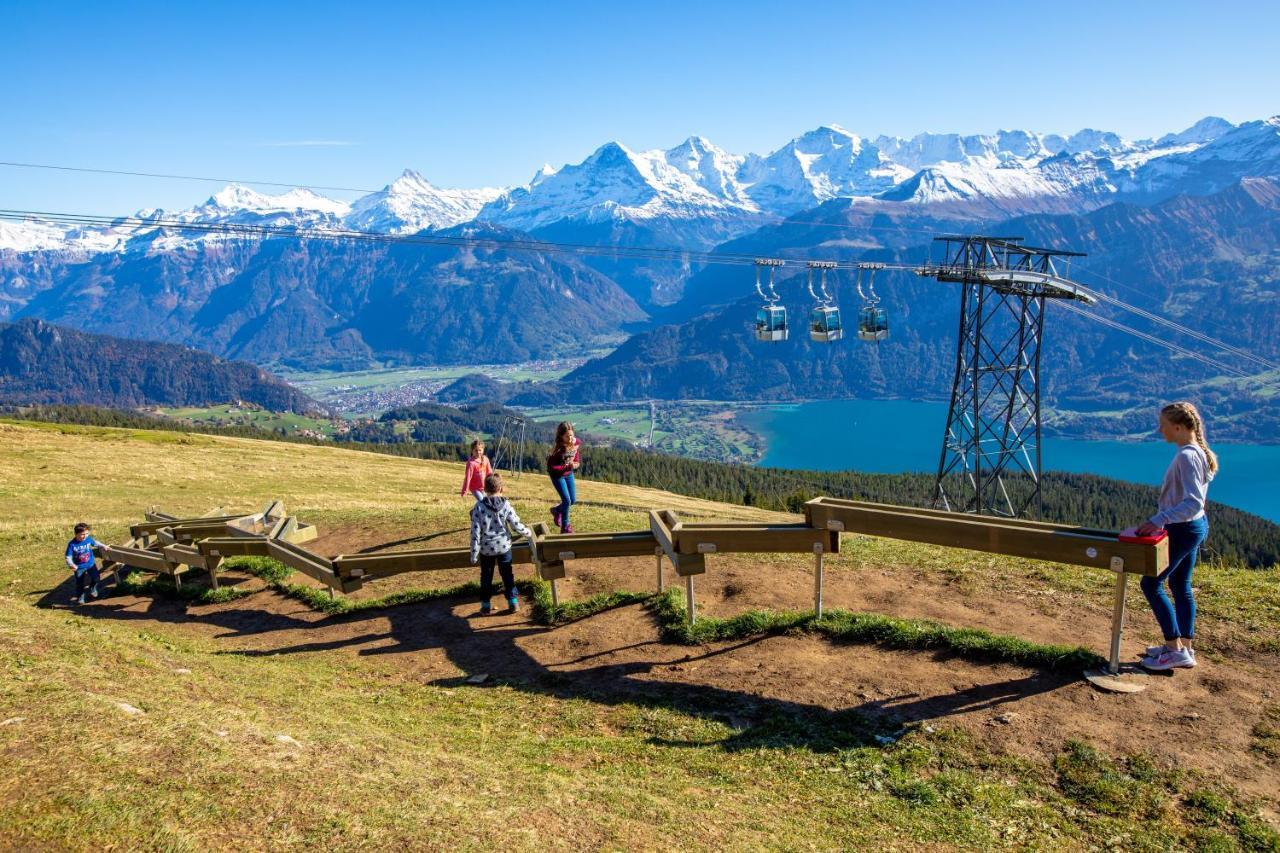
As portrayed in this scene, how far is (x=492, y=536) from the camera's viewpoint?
48.1 ft

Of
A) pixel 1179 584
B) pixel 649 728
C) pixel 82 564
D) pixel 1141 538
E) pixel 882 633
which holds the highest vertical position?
pixel 1141 538

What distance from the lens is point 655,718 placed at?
10.1m

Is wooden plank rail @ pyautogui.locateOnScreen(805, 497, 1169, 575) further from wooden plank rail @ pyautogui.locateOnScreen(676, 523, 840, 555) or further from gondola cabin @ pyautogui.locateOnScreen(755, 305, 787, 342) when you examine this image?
gondola cabin @ pyautogui.locateOnScreen(755, 305, 787, 342)

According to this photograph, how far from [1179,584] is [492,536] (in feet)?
33.8

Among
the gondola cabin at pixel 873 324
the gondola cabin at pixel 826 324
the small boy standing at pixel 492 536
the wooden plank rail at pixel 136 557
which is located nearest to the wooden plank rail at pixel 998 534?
the small boy standing at pixel 492 536

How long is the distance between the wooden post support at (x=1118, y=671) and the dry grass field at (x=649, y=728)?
219 mm

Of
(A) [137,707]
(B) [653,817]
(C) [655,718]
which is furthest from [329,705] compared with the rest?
(B) [653,817]

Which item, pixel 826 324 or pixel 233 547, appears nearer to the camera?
pixel 233 547

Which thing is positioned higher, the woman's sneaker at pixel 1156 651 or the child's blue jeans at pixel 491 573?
the woman's sneaker at pixel 1156 651

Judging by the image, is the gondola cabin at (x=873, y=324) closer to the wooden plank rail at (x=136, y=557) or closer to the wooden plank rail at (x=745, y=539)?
the wooden plank rail at (x=745, y=539)

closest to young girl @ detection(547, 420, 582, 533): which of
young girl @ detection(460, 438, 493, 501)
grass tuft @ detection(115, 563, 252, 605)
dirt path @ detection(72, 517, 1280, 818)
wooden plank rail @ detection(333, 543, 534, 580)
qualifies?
young girl @ detection(460, 438, 493, 501)

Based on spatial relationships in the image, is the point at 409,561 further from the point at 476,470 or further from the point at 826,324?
the point at 826,324

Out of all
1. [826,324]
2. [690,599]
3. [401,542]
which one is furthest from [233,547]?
[826,324]

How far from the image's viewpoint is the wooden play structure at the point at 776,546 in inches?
397
